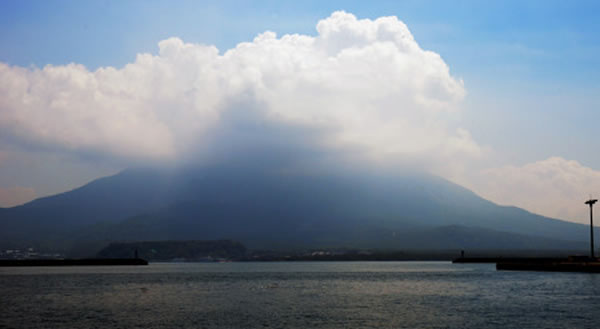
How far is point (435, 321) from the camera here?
62.8 meters

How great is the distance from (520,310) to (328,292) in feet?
128

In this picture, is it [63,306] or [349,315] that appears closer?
[349,315]

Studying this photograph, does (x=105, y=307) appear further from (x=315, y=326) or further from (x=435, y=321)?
(x=435, y=321)

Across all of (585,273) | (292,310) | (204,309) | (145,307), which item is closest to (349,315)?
(292,310)

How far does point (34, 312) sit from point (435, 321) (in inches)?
1744

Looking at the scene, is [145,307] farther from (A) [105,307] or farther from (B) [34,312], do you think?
(B) [34,312]

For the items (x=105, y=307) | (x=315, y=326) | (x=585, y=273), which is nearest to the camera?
(x=315, y=326)

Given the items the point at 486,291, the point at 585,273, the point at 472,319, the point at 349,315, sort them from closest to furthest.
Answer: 1. the point at 472,319
2. the point at 349,315
3. the point at 486,291
4. the point at 585,273

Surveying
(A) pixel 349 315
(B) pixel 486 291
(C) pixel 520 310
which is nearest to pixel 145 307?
(A) pixel 349 315

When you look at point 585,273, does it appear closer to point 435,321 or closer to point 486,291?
point 486,291

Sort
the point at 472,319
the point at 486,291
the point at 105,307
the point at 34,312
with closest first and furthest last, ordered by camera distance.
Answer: the point at 472,319 → the point at 34,312 → the point at 105,307 → the point at 486,291

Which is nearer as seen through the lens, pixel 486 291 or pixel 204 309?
pixel 204 309

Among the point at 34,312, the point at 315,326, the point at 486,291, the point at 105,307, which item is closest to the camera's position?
the point at 315,326

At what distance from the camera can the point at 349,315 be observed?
226ft
